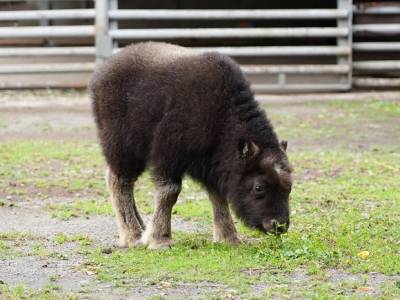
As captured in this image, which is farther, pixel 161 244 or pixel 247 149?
pixel 161 244

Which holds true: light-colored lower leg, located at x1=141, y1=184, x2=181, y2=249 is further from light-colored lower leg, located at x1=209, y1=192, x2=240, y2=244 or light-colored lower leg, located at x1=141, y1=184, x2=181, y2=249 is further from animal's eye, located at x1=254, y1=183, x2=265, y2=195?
animal's eye, located at x1=254, y1=183, x2=265, y2=195

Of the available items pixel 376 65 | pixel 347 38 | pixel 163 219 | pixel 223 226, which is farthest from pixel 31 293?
pixel 376 65

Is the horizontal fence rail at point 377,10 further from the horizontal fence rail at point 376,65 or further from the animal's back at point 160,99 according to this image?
the animal's back at point 160,99

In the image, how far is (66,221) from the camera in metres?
10.4

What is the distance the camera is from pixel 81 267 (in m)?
8.03

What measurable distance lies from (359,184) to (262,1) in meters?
12.0

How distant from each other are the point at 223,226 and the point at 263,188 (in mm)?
714

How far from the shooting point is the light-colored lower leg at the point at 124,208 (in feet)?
30.4

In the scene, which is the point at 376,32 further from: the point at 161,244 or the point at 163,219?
the point at 161,244

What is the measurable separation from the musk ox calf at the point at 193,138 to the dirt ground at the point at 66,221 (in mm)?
813

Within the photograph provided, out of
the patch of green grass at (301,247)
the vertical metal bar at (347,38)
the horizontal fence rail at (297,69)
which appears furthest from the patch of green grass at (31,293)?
the vertical metal bar at (347,38)

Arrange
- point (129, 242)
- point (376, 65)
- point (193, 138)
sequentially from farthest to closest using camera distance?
point (376, 65) < point (129, 242) < point (193, 138)

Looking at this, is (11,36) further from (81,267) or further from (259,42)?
(81,267)

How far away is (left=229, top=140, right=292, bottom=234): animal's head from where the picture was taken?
8.44m
